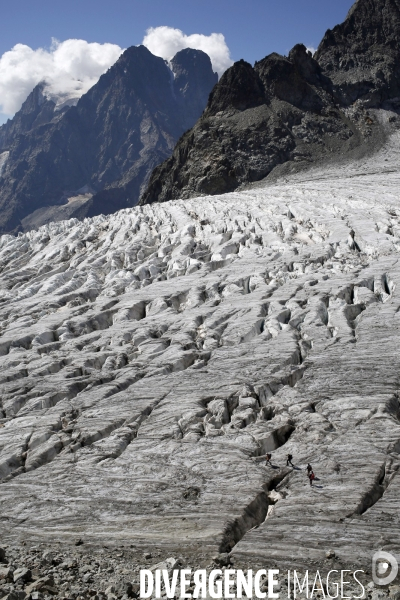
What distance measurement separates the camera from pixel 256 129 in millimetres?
132125

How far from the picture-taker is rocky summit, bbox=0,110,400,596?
14867 millimetres

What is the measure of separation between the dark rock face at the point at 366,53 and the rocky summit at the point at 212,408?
366 feet

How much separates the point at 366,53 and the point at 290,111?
37.0 meters

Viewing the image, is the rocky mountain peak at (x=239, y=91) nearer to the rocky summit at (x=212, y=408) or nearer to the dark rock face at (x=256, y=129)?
the dark rock face at (x=256, y=129)

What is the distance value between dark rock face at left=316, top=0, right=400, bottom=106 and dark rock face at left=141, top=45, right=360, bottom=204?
6.66 m

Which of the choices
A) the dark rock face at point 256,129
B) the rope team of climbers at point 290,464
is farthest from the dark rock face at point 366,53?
the rope team of climbers at point 290,464

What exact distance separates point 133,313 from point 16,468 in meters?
15.5

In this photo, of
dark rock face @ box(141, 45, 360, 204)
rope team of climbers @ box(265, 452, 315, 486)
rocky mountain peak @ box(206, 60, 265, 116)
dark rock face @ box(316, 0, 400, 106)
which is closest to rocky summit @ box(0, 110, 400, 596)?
rope team of climbers @ box(265, 452, 315, 486)

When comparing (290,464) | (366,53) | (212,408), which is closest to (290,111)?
(366,53)

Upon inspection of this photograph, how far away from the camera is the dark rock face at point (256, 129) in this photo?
12594 cm

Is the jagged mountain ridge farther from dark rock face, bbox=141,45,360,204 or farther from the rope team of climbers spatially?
the rope team of climbers

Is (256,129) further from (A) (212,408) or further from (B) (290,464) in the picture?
(B) (290,464)

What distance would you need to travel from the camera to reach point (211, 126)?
13638 cm

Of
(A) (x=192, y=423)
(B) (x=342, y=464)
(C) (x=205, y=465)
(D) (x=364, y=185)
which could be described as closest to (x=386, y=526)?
(B) (x=342, y=464)
